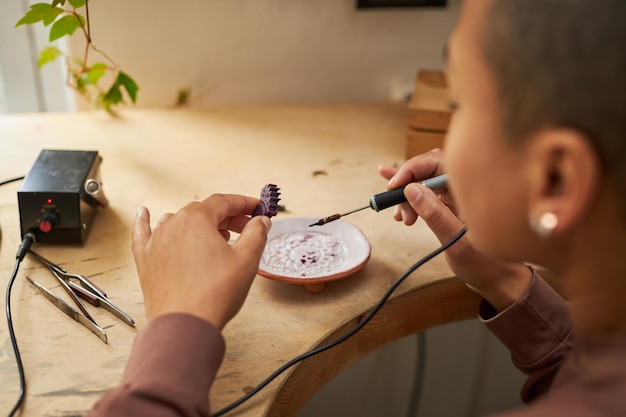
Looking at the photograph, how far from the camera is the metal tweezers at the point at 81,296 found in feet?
2.62

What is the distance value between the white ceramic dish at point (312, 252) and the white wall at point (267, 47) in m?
0.64

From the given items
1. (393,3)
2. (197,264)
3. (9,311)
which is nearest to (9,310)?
(9,311)

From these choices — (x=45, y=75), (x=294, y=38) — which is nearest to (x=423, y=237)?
(x=294, y=38)

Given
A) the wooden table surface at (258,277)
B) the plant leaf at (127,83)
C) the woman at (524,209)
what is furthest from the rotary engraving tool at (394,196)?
the plant leaf at (127,83)

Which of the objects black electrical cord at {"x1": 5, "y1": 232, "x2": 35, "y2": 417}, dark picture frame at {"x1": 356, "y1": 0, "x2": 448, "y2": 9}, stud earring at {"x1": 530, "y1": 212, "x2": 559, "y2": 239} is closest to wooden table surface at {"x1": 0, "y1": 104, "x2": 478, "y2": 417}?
black electrical cord at {"x1": 5, "y1": 232, "x2": 35, "y2": 417}

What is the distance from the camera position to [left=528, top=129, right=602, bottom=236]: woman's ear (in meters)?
0.48

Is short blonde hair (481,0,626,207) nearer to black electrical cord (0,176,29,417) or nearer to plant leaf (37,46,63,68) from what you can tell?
black electrical cord (0,176,29,417)

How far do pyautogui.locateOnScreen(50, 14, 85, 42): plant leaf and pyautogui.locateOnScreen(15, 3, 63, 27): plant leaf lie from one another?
0.13 ft

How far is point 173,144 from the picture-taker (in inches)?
51.1

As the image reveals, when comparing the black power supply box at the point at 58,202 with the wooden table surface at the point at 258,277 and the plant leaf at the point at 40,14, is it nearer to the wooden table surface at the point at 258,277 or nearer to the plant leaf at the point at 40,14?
the wooden table surface at the point at 258,277

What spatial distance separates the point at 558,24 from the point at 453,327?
3.79 ft

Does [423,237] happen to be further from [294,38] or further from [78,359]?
[294,38]

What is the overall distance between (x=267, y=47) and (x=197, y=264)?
94 centimetres

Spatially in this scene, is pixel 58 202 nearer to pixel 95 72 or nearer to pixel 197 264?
pixel 197 264
